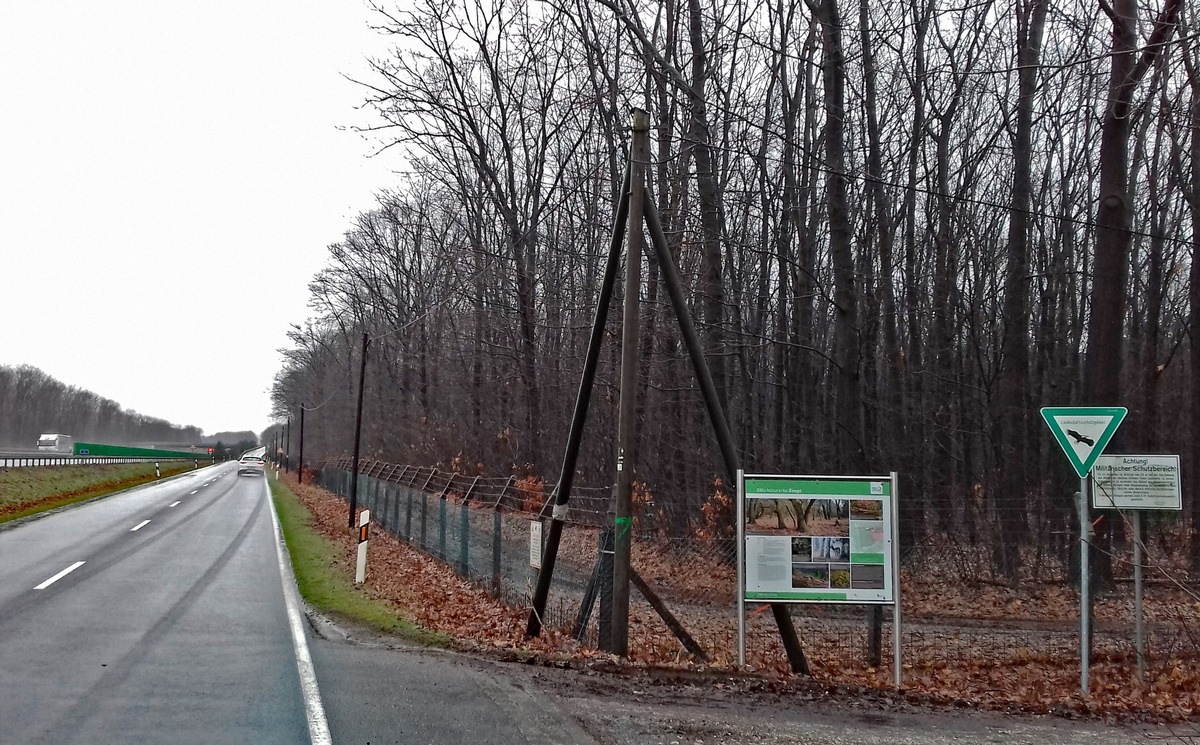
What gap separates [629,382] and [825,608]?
17.6 ft

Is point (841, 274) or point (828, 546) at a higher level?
point (841, 274)

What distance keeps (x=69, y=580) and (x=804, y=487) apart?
1140 cm

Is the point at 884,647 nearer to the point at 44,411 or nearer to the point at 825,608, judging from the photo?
the point at 825,608

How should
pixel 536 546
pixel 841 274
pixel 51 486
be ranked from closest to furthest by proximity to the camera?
pixel 536 546, pixel 841 274, pixel 51 486

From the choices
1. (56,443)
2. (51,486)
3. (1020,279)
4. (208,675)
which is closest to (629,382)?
(208,675)

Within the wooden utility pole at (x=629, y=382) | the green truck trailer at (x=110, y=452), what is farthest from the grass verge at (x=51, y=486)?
the green truck trailer at (x=110, y=452)

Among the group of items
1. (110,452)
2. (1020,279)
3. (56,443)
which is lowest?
(110,452)

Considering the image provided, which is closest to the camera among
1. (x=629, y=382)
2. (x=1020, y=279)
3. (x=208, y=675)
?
(x=208, y=675)

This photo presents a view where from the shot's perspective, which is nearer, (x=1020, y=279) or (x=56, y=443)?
(x=1020, y=279)

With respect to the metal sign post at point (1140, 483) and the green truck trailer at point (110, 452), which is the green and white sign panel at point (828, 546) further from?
the green truck trailer at point (110, 452)

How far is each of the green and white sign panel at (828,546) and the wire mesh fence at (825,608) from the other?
3.86ft

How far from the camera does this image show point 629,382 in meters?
11.0

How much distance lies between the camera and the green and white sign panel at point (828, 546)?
9867 millimetres

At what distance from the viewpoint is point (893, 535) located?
9977 millimetres
